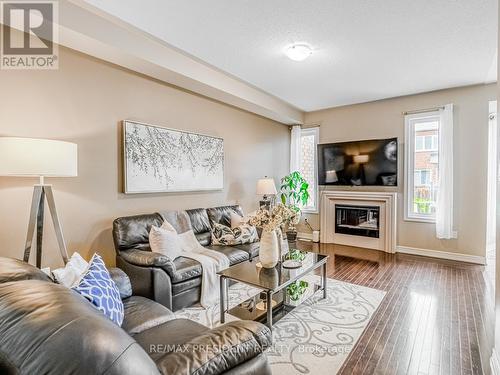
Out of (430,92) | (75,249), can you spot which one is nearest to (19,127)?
(75,249)

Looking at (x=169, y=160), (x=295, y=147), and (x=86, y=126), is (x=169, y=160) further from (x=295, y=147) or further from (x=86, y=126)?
(x=295, y=147)

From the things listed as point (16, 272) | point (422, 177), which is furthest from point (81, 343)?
point (422, 177)

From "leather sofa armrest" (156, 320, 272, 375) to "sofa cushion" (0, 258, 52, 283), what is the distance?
2.56ft

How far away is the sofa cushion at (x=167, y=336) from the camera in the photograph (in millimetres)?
1374

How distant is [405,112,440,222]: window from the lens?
481cm

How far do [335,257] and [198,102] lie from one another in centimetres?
347

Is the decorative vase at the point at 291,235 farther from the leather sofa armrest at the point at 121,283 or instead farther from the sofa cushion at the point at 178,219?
the leather sofa armrest at the point at 121,283

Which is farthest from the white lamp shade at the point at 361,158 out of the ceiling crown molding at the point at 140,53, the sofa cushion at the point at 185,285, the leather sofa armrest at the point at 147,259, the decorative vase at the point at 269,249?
the leather sofa armrest at the point at 147,259

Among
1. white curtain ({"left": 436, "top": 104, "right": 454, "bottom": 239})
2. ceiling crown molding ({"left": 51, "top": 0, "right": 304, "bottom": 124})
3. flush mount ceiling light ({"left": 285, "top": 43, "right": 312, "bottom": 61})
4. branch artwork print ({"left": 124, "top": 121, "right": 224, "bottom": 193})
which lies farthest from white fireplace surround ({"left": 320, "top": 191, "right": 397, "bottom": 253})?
flush mount ceiling light ({"left": 285, "top": 43, "right": 312, "bottom": 61})

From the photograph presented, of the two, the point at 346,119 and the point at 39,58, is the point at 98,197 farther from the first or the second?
the point at 346,119

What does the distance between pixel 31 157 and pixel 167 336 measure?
1.75 metres

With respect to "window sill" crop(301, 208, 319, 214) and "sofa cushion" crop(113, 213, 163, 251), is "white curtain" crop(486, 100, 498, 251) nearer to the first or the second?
"window sill" crop(301, 208, 319, 214)

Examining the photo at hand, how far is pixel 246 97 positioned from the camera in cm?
447

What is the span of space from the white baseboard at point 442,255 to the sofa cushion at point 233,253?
333cm
